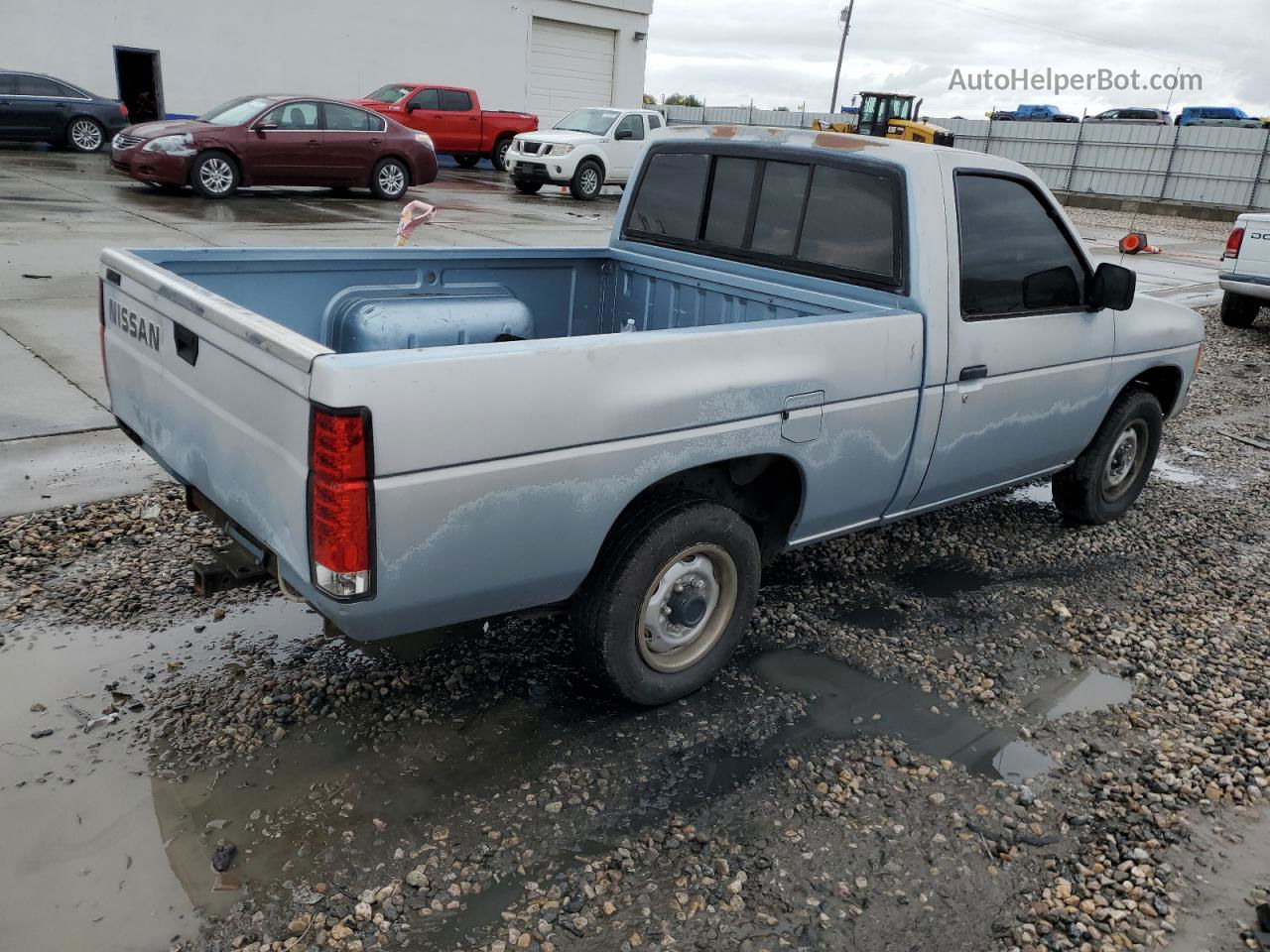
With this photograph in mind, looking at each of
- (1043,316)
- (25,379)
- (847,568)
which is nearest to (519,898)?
(847,568)

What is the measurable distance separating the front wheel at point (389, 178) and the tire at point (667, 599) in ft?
52.0

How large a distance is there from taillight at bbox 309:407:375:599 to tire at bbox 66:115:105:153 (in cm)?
2163

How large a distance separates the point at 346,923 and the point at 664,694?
133 cm

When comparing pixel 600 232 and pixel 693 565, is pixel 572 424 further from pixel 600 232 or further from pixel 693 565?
pixel 600 232

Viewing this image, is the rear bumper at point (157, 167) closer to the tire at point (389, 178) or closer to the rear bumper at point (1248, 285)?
the tire at point (389, 178)

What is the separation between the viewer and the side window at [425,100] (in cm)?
2261

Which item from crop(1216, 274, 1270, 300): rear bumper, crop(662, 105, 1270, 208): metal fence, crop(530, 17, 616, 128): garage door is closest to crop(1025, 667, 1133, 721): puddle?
crop(1216, 274, 1270, 300): rear bumper

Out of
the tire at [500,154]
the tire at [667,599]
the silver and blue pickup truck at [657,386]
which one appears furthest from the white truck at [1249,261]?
→ the tire at [500,154]

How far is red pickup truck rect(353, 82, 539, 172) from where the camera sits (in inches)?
889

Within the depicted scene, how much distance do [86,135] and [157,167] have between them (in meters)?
7.14

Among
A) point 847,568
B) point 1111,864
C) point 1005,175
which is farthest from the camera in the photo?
point 847,568

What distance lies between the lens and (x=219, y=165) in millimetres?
15453

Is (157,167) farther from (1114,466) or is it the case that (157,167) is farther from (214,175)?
(1114,466)

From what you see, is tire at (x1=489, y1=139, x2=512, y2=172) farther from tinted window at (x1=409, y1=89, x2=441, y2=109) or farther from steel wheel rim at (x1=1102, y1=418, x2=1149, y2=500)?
steel wheel rim at (x1=1102, y1=418, x2=1149, y2=500)
